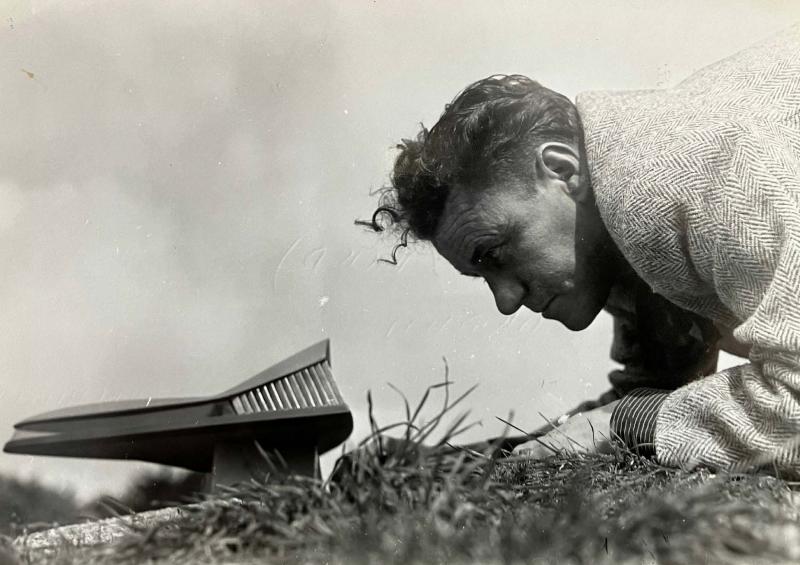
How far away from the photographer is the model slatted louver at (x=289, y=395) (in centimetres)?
68

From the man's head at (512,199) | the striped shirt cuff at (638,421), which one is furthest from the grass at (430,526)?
the man's head at (512,199)

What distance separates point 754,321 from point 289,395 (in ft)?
1.24

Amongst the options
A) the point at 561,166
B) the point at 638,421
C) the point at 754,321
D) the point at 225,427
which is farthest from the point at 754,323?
the point at 225,427

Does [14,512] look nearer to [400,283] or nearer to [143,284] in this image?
[143,284]

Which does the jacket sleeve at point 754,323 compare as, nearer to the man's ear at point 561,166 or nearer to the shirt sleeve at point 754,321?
the shirt sleeve at point 754,321

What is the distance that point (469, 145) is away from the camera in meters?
0.86

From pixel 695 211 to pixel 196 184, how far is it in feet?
1.75

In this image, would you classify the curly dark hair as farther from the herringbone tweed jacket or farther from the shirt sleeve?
the shirt sleeve

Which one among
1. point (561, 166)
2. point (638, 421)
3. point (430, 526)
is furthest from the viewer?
point (561, 166)

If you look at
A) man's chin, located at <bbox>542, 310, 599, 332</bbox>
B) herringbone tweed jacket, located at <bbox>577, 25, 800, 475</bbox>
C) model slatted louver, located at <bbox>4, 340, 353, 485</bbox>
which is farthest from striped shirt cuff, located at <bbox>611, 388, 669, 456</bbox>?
model slatted louver, located at <bbox>4, 340, 353, 485</bbox>

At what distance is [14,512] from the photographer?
78 cm

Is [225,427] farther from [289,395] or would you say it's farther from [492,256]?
[492,256]

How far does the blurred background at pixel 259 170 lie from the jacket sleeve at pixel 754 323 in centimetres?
27

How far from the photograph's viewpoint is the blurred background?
0.87 metres
